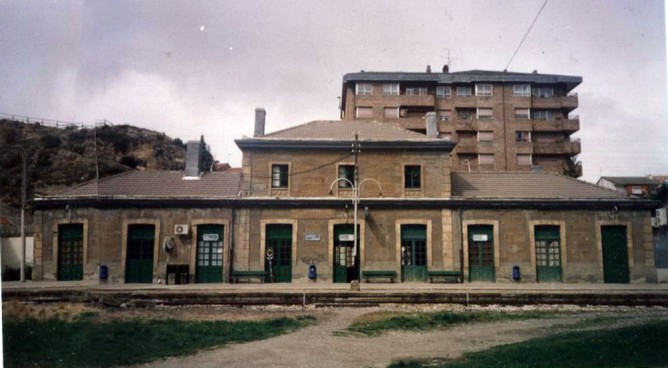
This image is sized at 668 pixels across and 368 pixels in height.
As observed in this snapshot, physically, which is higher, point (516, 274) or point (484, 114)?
point (484, 114)

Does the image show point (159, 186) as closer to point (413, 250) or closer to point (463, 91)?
point (413, 250)

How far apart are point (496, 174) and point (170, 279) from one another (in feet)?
60.2

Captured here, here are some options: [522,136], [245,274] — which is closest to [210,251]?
[245,274]

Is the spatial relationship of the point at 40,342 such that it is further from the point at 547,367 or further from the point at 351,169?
the point at 351,169

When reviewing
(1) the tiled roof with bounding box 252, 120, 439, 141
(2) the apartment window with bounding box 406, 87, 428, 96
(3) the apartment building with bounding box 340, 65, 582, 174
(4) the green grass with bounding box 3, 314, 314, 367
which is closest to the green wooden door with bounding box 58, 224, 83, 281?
(1) the tiled roof with bounding box 252, 120, 439, 141

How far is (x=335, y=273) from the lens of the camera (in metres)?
25.1

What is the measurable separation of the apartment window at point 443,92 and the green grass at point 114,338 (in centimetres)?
4307

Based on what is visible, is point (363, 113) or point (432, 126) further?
point (363, 113)

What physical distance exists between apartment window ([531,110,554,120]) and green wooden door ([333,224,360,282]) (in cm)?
3638

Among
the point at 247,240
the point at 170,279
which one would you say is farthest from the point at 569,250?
the point at 170,279

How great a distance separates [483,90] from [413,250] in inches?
1313

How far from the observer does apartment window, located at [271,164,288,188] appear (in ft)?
84.7

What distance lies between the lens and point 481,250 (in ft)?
83.5

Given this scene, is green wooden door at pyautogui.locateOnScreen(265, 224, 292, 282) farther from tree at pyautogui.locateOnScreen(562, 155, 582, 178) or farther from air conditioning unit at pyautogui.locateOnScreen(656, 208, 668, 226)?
tree at pyautogui.locateOnScreen(562, 155, 582, 178)
